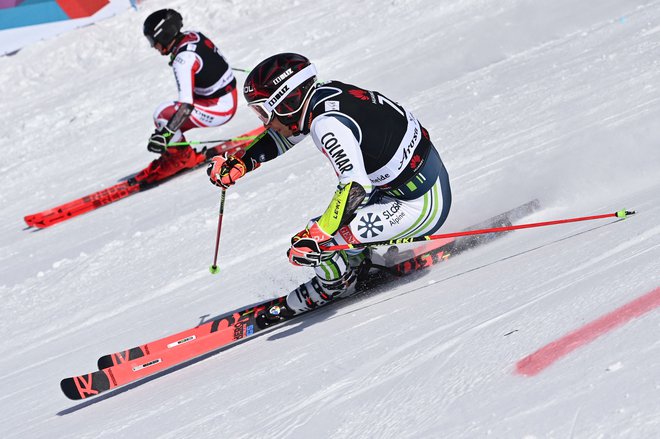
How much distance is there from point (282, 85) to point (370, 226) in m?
0.99

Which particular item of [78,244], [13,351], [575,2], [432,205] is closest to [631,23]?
[575,2]

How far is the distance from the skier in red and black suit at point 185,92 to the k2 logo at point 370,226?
5.12 meters

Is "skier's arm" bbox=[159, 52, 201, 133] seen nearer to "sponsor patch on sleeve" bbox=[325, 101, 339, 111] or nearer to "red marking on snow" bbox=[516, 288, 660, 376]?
"sponsor patch on sleeve" bbox=[325, 101, 339, 111]

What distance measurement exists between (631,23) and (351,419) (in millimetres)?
8341

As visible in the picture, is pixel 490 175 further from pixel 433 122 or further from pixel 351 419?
pixel 351 419

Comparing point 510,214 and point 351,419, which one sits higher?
point 510,214

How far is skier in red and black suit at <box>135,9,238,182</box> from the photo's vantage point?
938cm

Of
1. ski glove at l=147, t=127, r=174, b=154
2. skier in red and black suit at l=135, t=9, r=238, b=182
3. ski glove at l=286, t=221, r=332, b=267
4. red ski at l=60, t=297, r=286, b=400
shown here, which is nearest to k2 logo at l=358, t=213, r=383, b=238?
ski glove at l=286, t=221, r=332, b=267

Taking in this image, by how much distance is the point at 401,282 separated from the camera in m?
5.27

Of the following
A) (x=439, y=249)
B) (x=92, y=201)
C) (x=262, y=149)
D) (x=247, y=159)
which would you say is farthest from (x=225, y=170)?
(x=92, y=201)

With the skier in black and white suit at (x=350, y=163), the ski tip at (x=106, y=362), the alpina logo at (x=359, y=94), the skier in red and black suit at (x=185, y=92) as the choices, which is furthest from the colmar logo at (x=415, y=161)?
the skier in red and black suit at (x=185, y=92)

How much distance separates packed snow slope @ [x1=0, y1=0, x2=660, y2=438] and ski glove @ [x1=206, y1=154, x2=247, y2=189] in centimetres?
92

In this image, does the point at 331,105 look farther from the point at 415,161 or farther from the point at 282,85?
the point at 415,161

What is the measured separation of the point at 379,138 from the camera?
470 cm
